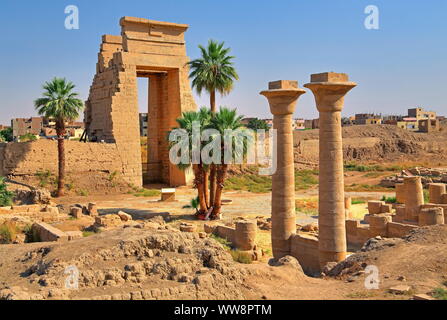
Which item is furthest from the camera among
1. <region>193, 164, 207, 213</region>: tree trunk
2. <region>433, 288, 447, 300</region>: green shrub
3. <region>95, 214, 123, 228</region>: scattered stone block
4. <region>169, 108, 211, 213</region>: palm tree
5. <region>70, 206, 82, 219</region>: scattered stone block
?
<region>193, 164, 207, 213</region>: tree trunk

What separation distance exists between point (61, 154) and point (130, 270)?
64.6ft

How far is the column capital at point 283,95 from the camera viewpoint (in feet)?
44.8

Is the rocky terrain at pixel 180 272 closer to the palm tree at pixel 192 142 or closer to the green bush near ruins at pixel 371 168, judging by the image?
the palm tree at pixel 192 142

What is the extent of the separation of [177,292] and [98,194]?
73.1ft

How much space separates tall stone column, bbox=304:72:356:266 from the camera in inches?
480

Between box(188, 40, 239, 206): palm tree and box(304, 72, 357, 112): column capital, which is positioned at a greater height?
box(188, 40, 239, 206): palm tree

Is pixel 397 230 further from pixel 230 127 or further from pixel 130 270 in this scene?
pixel 130 270

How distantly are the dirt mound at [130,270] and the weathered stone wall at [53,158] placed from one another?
59.2 ft

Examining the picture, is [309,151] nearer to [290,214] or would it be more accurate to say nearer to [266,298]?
[290,214]

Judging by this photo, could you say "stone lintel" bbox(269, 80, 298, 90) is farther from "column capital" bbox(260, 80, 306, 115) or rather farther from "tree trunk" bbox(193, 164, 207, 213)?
"tree trunk" bbox(193, 164, 207, 213)

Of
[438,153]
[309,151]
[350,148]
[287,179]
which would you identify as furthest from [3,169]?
[438,153]

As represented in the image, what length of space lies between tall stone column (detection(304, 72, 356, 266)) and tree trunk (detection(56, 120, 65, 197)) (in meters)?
18.5

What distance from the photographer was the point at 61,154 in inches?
1081

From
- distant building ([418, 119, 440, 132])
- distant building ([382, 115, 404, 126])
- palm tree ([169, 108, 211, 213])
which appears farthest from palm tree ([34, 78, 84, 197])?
distant building ([382, 115, 404, 126])
